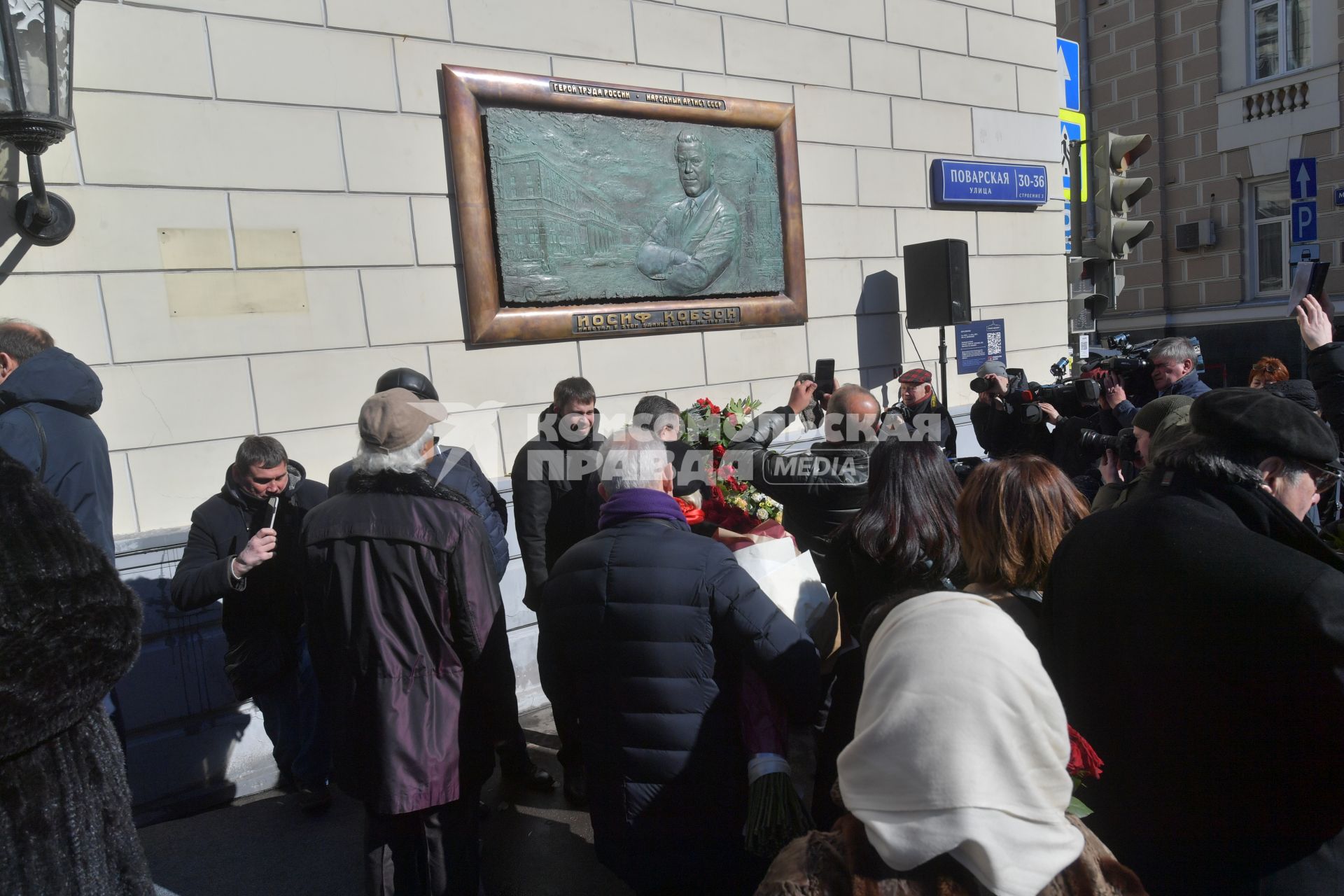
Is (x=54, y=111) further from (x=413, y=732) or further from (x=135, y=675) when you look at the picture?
(x=413, y=732)

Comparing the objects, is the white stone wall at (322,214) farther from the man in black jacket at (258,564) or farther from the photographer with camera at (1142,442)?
the photographer with camera at (1142,442)

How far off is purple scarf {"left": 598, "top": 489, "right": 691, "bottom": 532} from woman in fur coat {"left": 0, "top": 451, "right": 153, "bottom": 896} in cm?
113

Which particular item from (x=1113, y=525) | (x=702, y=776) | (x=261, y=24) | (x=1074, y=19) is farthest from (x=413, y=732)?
(x=1074, y=19)

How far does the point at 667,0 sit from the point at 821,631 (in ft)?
14.4

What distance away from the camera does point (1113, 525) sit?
6.01 ft

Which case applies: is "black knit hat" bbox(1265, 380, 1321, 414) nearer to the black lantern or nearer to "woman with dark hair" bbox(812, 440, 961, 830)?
"woman with dark hair" bbox(812, 440, 961, 830)

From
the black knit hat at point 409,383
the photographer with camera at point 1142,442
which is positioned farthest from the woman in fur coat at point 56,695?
the photographer with camera at point 1142,442

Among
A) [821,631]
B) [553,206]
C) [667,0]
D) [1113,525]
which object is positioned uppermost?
[667,0]

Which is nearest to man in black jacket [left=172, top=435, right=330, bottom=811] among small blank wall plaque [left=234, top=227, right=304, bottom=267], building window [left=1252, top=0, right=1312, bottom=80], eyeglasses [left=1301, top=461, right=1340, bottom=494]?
small blank wall plaque [left=234, top=227, right=304, bottom=267]

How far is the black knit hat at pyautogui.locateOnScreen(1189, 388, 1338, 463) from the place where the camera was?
169 cm

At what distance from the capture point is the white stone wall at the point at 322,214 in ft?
12.3

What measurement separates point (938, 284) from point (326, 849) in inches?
207

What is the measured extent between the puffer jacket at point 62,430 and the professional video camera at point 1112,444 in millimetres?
4086

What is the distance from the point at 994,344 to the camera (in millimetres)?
6945
